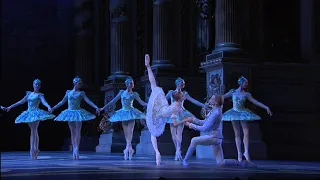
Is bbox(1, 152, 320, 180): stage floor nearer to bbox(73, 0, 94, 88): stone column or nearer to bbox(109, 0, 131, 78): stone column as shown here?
bbox(109, 0, 131, 78): stone column

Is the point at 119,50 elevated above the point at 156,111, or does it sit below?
above

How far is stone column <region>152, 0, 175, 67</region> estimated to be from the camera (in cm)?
2033

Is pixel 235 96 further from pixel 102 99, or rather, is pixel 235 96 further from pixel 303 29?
pixel 102 99

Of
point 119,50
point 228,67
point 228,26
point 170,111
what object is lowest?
point 170,111

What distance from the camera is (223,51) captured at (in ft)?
53.0

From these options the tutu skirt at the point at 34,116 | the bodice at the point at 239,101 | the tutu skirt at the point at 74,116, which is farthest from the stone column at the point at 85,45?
the bodice at the point at 239,101

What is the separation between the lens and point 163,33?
2033 cm

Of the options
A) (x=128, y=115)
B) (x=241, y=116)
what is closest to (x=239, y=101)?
(x=241, y=116)

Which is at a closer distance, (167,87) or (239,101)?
(239,101)

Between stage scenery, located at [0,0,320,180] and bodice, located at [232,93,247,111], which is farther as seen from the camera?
bodice, located at [232,93,247,111]

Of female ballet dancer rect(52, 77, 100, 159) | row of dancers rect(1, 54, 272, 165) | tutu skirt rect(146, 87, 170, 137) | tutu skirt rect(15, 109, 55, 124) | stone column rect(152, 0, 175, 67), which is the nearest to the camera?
row of dancers rect(1, 54, 272, 165)

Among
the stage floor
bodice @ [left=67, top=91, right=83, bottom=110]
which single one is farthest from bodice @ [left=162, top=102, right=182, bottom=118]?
bodice @ [left=67, top=91, right=83, bottom=110]

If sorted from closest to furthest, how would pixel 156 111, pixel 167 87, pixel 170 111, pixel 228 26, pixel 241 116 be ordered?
1. pixel 170 111
2. pixel 156 111
3. pixel 241 116
4. pixel 228 26
5. pixel 167 87

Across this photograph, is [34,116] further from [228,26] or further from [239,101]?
[228,26]
